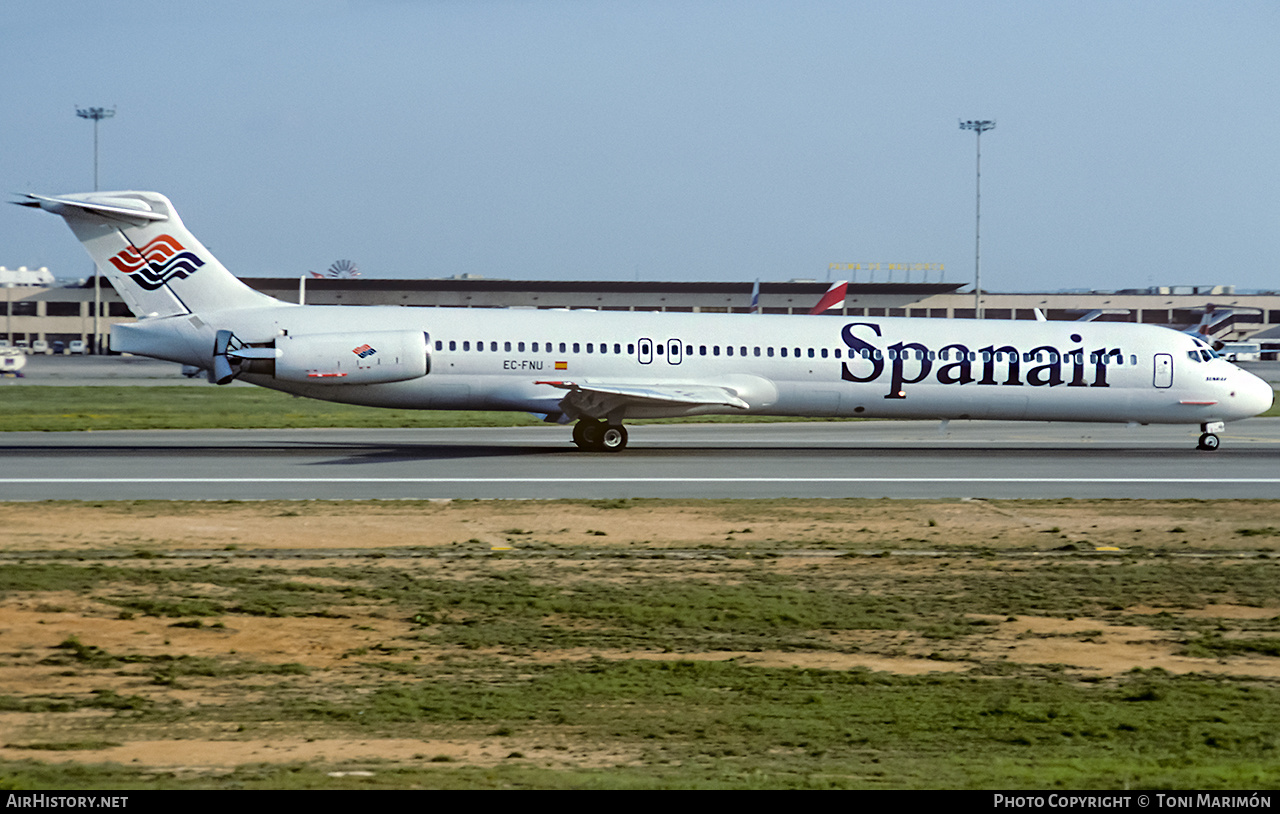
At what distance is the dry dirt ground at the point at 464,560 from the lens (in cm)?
830

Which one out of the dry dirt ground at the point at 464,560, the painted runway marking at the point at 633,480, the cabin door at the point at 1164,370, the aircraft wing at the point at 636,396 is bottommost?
the dry dirt ground at the point at 464,560

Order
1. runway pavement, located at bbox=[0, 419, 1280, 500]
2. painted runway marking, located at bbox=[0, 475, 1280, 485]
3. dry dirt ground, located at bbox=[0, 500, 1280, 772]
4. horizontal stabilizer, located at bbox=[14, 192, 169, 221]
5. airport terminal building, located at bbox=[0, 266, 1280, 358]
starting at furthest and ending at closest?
airport terminal building, located at bbox=[0, 266, 1280, 358]
horizontal stabilizer, located at bbox=[14, 192, 169, 221]
painted runway marking, located at bbox=[0, 475, 1280, 485]
runway pavement, located at bbox=[0, 419, 1280, 500]
dry dirt ground, located at bbox=[0, 500, 1280, 772]

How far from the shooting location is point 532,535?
17500 mm

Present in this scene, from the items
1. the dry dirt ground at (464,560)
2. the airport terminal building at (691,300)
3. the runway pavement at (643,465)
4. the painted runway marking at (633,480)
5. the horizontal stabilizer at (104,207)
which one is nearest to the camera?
the dry dirt ground at (464,560)

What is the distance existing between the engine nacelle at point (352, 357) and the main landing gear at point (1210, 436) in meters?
19.7

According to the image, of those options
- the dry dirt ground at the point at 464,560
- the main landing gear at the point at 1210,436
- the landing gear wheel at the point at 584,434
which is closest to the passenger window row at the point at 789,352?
the landing gear wheel at the point at 584,434

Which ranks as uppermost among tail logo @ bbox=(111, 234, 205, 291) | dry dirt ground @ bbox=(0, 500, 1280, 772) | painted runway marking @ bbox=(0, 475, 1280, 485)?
tail logo @ bbox=(111, 234, 205, 291)

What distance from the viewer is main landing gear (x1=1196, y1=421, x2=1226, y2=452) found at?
3225 cm

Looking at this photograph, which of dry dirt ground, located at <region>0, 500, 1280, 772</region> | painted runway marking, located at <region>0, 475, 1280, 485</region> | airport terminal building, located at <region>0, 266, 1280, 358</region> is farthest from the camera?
airport terminal building, located at <region>0, 266, 1280, 358</region>

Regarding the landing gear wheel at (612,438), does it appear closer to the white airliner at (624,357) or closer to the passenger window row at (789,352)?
the white airliner at (624,357)

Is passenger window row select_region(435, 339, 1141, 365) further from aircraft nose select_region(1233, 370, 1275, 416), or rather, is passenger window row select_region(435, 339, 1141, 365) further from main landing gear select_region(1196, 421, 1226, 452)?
aircraft nose select_region(1233, 370, 1275, 416)

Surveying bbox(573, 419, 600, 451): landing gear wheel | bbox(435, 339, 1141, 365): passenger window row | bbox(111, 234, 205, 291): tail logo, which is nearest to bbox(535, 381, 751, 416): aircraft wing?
bbox(573, 419, 600, 451): landing gear wheel
